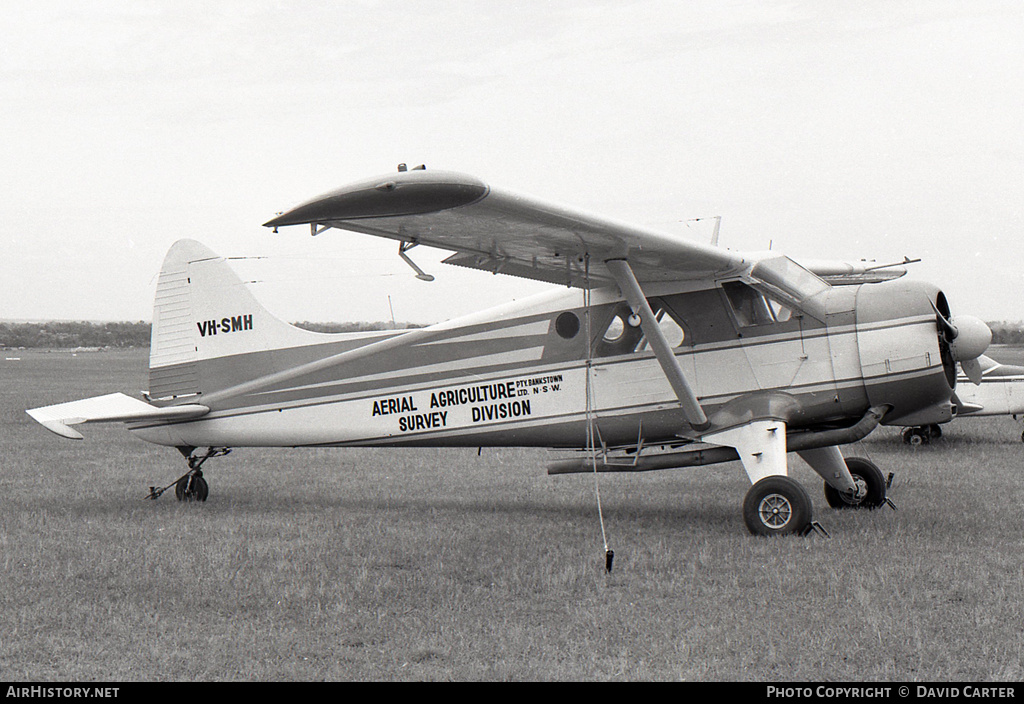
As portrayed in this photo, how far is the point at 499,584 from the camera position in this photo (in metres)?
6.23

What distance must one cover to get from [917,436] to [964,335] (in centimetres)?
892

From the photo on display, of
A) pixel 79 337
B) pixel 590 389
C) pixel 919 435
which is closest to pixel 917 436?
pixel 919 435

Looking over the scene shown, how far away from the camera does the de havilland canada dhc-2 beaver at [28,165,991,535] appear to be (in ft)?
24.8

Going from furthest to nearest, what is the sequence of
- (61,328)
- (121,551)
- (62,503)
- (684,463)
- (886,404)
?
(61,328) < (62,503) < (684,463) < (886,404) < (121,551)

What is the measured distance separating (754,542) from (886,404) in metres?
1.79

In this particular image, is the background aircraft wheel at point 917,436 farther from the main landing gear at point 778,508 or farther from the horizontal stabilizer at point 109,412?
the horizontal stabilizer at point 109,412

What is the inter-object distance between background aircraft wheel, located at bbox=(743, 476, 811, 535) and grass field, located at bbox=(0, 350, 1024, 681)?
0.17m

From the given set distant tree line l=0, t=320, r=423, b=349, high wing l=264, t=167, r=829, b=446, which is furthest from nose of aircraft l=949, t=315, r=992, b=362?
distant tree line l=0, t=320, r=423, b=349

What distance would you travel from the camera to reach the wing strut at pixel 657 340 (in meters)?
7.59

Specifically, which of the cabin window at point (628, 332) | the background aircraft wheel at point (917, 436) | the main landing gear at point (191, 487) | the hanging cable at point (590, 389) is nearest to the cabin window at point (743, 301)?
the cabin window at point (628, 332)

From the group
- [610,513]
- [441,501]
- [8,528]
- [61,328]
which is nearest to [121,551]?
[8,528]

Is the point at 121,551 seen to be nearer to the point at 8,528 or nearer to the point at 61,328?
the point at 8,528

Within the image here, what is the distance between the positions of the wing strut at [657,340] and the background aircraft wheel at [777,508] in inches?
34.4

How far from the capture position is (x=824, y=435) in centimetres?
804
